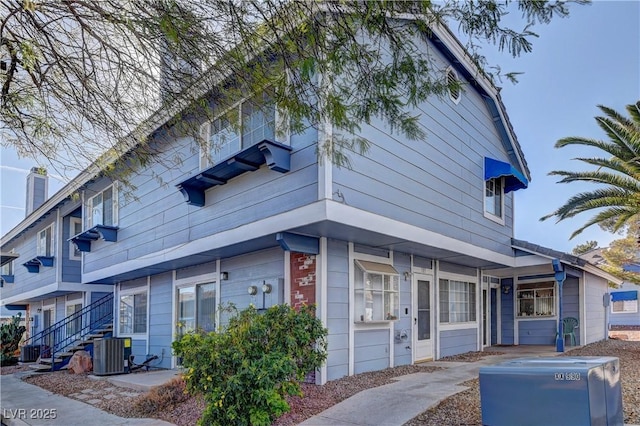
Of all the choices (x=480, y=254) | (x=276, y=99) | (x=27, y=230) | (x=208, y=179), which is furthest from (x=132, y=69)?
(x=27, y=230)

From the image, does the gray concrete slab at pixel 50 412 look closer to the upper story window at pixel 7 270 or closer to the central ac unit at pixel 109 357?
the central ac unit at pixel 109 357

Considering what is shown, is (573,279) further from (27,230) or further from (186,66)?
(27,230)

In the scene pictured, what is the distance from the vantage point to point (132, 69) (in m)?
5.74

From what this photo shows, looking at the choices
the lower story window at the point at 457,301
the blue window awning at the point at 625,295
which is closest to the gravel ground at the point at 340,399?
the lower story window at the point at 457,301

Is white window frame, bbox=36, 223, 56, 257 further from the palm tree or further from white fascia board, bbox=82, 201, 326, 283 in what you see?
the palm tree

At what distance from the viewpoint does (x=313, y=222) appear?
727 centimetres

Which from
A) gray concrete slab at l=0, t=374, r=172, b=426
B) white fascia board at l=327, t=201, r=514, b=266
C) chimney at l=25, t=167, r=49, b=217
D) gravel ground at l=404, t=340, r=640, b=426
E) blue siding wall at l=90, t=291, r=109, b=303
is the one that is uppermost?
chimney at l=25, t=167, r=49, b=217

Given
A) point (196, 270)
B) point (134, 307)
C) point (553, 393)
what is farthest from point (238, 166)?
point (134, 307)

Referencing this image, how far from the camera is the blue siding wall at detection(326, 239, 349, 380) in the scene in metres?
8.11

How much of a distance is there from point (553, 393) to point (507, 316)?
12504mm

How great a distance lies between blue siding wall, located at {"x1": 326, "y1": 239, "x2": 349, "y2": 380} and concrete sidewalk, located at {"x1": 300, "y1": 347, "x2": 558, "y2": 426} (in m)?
0.91

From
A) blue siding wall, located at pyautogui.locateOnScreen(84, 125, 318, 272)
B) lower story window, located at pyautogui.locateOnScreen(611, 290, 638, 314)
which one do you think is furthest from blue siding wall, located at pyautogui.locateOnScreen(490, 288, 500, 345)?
lower story window, located at pyautogui.locateOnScreen(611, 290, 638, 314)

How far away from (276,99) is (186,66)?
46.7 inches

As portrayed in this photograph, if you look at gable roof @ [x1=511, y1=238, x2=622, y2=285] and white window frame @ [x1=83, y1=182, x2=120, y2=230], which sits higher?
white window frame @ [x1=83, y1=182, x2=120, y2=230]
